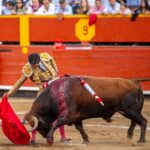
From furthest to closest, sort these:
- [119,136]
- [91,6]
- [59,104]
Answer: [91,6]
[119,136]
[59,104]

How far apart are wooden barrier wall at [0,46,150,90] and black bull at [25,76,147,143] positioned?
15.0 ft

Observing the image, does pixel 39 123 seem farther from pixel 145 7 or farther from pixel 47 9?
pixel 47 9

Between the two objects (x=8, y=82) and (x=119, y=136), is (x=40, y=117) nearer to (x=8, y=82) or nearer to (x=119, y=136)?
(x=119, y=136)

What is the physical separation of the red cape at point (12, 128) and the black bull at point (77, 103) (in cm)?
34

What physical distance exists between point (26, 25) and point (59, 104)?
5671mm

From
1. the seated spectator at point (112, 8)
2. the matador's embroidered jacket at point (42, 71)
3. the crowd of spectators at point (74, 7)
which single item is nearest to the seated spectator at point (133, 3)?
the crowd of spectators at point (74, 7)

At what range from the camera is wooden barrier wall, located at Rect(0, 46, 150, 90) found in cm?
1379

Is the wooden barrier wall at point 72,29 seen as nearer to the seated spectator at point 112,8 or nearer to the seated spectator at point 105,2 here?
the seated spectator at point 112,8

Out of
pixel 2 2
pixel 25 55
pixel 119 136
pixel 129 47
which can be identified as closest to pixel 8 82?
pixel 25 55

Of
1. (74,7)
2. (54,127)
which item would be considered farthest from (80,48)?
(54,127)

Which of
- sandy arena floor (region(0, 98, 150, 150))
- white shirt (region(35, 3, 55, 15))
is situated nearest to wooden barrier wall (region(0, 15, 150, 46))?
white shirt (region(35, 3, 55, 15))

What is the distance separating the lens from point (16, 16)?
14180mm

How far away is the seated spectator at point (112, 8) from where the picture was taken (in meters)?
13.0

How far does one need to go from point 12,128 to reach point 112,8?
15.7 ft
